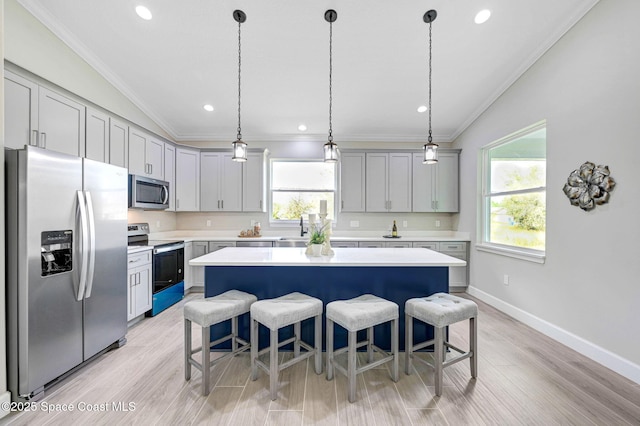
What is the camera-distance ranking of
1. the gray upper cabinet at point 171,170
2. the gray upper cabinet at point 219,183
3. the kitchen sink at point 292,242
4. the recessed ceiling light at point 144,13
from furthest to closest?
the gray upper cabinet at point 219,183
the kitchen sink at point 292,242
the gray upper cabinet at point 171,170
the recessed ceiling light at point 144,13

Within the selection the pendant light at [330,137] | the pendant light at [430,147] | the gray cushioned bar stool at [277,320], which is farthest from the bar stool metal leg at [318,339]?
the pendant light at [430,147]

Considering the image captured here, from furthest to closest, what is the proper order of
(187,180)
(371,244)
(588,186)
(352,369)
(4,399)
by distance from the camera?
(187,180)
(371,244)
(588,186)
(352,369)
(4,399)

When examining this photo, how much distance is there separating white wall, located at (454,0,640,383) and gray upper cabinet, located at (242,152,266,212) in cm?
376

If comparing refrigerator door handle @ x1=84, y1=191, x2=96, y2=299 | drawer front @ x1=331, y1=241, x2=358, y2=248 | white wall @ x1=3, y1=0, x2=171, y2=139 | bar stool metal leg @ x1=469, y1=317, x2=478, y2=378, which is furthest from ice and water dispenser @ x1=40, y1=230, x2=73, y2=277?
drawer front @ x1=331, y1=241, x2=358, y2=248

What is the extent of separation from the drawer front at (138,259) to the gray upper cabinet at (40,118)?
3.82 ft

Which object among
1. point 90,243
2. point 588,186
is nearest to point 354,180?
point 588,186

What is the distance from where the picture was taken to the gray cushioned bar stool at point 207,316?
191 centimetres

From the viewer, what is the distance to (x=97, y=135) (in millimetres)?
2998

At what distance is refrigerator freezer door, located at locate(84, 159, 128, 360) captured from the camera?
7.39 feet

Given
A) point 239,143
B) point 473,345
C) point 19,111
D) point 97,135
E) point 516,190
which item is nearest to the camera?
point 473,345

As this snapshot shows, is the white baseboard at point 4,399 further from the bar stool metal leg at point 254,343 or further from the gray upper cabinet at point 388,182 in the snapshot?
the gray upper cabinet at point 388,182

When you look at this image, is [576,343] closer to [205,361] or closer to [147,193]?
[205,361]

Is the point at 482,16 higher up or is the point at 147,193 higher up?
the point at 482,16

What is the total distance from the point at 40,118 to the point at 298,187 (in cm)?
337
